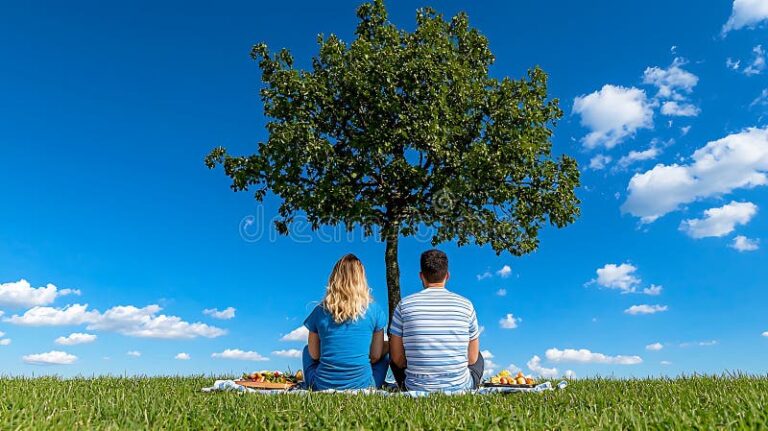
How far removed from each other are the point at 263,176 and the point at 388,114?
4464 mm

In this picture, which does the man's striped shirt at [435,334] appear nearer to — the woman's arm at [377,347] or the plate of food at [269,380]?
the woman's arm at [377,347]

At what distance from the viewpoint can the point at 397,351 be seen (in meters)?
9.95

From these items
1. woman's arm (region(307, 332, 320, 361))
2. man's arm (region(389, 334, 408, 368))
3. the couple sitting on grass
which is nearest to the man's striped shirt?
the couple sitting on grass

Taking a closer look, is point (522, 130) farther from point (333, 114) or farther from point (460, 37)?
point (333, 114)

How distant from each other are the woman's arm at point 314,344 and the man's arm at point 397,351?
1.18 meters

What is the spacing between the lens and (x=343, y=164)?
1911 cm

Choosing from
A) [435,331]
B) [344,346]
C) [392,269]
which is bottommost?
[344,346]

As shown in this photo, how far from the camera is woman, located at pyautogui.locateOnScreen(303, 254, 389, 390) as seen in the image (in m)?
9.70

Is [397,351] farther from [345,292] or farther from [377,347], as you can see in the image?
[345,292]

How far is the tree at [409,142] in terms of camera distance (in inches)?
723

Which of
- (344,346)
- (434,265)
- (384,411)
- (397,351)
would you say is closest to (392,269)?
(397,351)

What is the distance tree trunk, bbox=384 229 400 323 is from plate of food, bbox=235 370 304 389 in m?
6.11

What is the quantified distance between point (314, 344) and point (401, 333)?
1434 millimetres

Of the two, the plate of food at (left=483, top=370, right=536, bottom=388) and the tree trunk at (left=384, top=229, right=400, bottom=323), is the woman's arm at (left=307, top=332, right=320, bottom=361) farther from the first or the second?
the tree trunk at (left=384, top=229, right=400, bottom=323)
